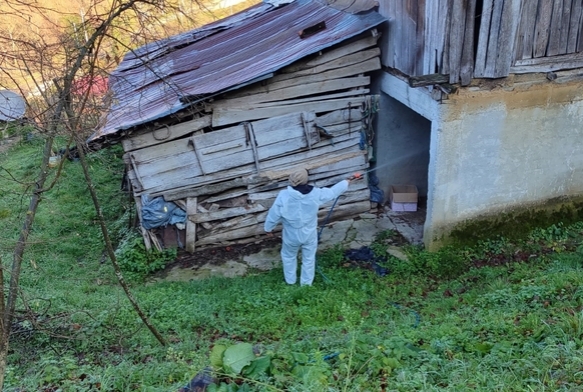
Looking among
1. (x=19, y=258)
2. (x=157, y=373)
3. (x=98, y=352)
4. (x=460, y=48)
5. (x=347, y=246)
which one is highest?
(x=460, y=48)

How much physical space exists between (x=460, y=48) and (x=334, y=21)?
2.74 m

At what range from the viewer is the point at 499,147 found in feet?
24.6

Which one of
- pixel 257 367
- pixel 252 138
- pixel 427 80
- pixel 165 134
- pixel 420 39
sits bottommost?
pixel 257 367

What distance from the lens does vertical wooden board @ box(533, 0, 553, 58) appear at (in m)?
6.82

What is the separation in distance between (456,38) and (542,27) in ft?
4.19

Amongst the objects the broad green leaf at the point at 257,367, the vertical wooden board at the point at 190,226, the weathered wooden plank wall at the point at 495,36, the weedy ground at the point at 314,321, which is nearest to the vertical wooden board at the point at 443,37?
the weathered wooden plank wall at the point at 495,36

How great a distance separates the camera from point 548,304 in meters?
5.30

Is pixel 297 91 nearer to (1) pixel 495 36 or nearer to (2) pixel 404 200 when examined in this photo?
(2) pixel 404 200

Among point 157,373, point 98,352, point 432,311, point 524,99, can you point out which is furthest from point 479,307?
point 98,352

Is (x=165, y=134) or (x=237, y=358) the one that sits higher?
(x=165, y=134)

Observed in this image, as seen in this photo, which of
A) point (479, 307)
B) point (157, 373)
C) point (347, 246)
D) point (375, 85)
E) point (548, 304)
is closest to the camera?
point (157, 373)

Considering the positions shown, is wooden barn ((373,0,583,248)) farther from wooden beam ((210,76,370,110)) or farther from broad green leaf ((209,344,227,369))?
broad green leaf ((209,344,227,369))

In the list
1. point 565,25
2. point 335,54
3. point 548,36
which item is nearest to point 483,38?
point 548,36

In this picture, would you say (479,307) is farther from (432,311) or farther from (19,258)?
(19,258)
